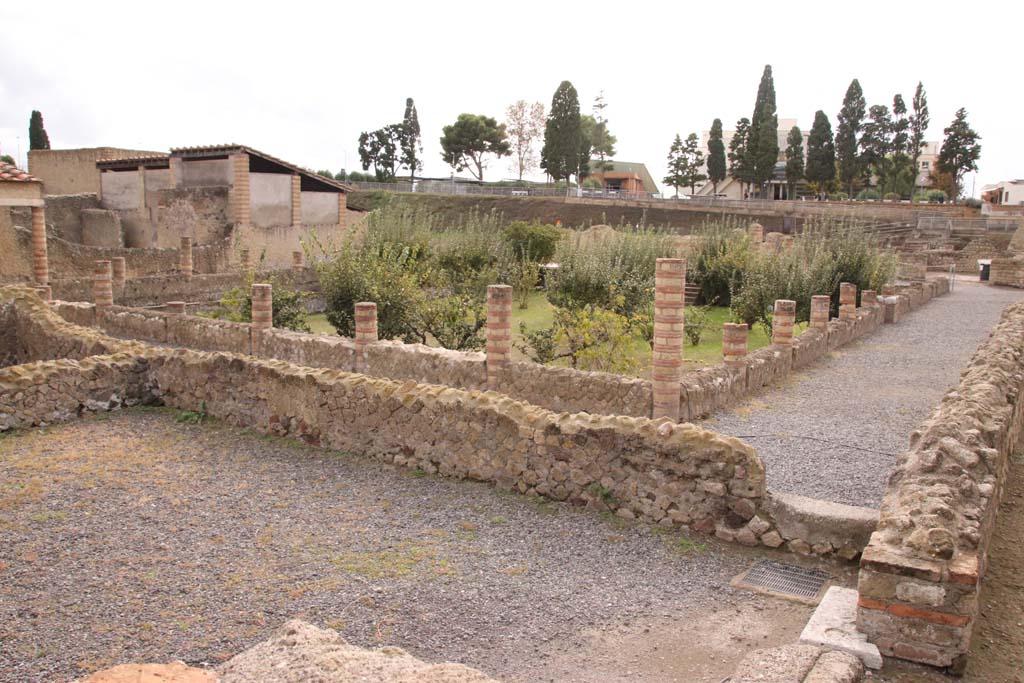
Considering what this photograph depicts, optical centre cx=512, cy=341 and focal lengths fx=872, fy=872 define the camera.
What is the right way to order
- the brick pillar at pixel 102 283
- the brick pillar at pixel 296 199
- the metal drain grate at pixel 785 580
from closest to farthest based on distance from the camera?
the metal drain grate at pixel 785 580
the brick pillar at pixel 102 283
the brick pillar at pixel 296 199

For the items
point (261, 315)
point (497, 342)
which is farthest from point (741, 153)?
point (497, 342)

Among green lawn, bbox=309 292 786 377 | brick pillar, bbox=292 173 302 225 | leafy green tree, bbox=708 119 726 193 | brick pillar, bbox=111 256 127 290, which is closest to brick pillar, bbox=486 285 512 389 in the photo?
green lawn, bbox=309 292 786 377

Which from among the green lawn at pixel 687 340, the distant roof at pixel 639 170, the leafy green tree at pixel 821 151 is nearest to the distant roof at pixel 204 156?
the green lawn at pixel 687 340

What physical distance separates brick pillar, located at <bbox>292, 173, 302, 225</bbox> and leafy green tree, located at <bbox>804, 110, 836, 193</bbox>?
37.7 metres

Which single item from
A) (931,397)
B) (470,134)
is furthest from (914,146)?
(931,397)

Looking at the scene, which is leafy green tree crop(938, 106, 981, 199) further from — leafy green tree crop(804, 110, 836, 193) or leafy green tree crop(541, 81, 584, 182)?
leafy green tree crop(541, 81, 584, 182)

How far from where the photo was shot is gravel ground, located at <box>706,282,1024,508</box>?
759cm

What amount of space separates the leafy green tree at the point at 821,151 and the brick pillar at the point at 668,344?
1962 inches

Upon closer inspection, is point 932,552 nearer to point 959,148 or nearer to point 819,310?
point 819,310

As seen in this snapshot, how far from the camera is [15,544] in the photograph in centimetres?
543

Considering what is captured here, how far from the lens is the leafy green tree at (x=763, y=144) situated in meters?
53.5

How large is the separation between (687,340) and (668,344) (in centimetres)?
789

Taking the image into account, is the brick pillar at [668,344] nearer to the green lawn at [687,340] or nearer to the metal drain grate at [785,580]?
the green lawn at [687,340]

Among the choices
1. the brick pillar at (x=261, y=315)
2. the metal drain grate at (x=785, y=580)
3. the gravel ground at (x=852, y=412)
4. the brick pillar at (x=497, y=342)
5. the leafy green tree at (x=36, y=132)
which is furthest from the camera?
the leafy green tree at (x=36, y=132)
